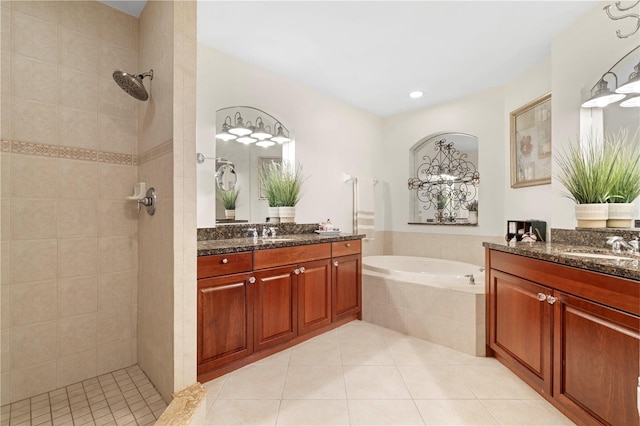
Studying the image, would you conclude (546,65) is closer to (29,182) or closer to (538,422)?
(538,422)

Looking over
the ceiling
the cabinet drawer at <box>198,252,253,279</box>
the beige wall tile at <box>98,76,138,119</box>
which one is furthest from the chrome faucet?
the beige wall tile at <box>98,76,138,119</box>

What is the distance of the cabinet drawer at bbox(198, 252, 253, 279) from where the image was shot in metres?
1.76

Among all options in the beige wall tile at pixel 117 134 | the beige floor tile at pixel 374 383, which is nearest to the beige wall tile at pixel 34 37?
the beige wall tile at pixel 117 134

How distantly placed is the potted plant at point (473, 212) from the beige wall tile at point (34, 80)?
391 centimetres

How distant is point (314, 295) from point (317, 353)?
45cm

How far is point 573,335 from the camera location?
54.5 inches

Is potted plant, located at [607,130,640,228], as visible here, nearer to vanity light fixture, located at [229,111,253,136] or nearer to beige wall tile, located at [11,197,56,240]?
vanity light fixture, located at [229,111,253,136]

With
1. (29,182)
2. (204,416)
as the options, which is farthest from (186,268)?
(29,182)

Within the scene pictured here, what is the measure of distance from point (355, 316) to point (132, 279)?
1967 mm

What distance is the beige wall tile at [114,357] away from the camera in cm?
190

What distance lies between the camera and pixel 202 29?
221 cm

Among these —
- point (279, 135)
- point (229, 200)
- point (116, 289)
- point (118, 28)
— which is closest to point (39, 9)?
point (118, 28)

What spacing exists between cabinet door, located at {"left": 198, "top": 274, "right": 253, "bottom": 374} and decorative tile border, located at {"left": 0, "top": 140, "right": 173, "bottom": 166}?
0.82 metres

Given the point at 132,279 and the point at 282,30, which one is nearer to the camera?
the point at 132,279
